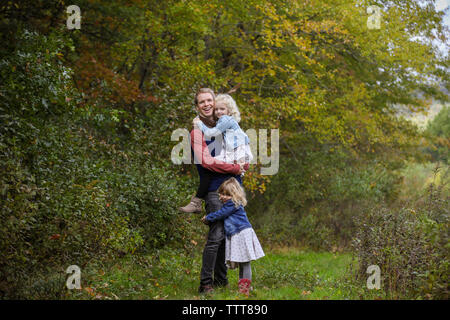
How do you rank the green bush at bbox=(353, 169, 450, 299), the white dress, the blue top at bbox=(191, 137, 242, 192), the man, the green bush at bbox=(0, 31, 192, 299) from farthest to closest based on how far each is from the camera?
1. the blue top at bbox=(191, 137, 242, 192)
2. the man
3. the white dress
4. the green bush at bbox=(353, 169, 450, 299)
5. the green bush at bbox=(0, 31, 192, 299)

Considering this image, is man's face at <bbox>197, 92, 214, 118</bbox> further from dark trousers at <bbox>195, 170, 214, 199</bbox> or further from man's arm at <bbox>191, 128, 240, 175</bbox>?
dark trousers at <bbox>195, 170, 214, 199</bbox>

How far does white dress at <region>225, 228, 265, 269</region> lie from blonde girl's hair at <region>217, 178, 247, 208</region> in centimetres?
30

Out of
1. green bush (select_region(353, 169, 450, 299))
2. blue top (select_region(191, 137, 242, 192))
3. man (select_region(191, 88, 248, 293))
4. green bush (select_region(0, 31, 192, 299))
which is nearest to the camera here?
green bush (select_region(0, 31, 192, 299))

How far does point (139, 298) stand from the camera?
5.48 metres

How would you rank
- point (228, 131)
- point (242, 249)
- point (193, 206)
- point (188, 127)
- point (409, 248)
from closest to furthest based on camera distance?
point (242, 249) < point (228, 131) < point (409, 248) < point (193, 206) < point (188, 127)

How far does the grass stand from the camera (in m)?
5.34

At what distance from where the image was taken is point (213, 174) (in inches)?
219

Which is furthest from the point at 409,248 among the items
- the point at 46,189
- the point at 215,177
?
the point at 46,189

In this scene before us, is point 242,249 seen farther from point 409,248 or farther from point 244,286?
point 409,248

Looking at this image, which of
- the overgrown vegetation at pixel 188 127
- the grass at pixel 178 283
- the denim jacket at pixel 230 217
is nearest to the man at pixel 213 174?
the denim jacket at pixel 230 217

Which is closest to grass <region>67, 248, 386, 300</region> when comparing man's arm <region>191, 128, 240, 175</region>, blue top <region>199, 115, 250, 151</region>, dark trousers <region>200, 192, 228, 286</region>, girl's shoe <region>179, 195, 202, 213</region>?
dark trousers <region>200, 192, 228, 286</region>

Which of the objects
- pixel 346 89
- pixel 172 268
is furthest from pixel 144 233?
pixel 346 89

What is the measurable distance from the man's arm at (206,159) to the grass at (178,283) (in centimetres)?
127

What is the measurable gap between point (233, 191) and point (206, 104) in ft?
3.21
